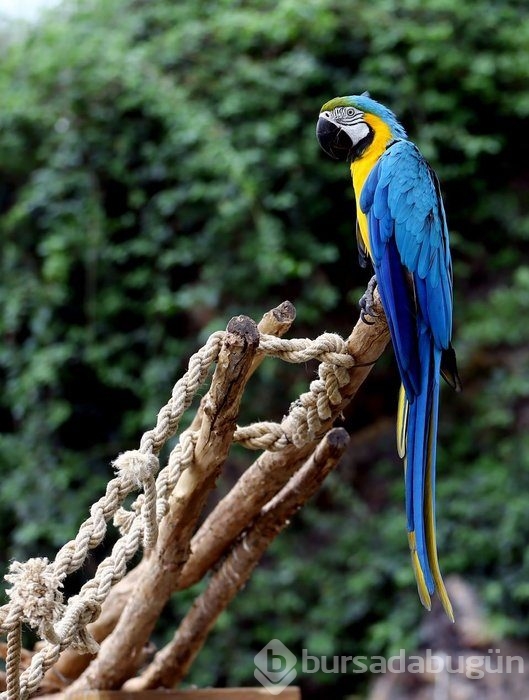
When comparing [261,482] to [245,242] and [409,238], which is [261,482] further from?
[245,242]

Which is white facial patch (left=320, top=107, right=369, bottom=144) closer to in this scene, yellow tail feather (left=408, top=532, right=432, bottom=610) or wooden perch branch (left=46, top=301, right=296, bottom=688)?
yellow tail feather (left=408, top=532, right=432, bottom=610)

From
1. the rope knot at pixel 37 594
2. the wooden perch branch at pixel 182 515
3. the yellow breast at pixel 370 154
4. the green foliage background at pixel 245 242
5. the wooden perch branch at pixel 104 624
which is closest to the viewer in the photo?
the rope knot at pixel 37 594

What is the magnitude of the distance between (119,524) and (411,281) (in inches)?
21.2

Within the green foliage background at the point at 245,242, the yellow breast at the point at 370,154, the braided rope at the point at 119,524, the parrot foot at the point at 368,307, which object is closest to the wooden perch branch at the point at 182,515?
the braided rope at the point at 119,524

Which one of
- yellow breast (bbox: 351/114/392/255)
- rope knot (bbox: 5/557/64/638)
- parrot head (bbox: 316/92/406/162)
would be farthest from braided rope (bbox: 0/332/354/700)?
parrot head (bbox: 316/92/406/162)

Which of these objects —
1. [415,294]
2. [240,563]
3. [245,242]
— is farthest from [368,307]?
[245,242]

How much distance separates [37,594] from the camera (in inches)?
33.9

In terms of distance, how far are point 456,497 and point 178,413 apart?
1861 mm

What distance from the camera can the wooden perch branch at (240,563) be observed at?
131cm

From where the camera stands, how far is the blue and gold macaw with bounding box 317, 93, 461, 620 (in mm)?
1088

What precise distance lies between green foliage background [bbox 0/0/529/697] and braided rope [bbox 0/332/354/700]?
147 cm

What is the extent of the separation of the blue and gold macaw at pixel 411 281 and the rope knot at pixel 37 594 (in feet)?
1.51

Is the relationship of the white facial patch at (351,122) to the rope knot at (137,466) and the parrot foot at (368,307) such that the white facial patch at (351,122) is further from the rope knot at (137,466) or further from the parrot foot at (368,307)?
the rope knot at (137,466)

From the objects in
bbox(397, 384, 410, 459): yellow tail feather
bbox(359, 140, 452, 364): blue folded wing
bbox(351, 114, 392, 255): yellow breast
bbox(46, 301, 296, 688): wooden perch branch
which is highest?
bbox(351, 114, 392, 255): yellow breast
